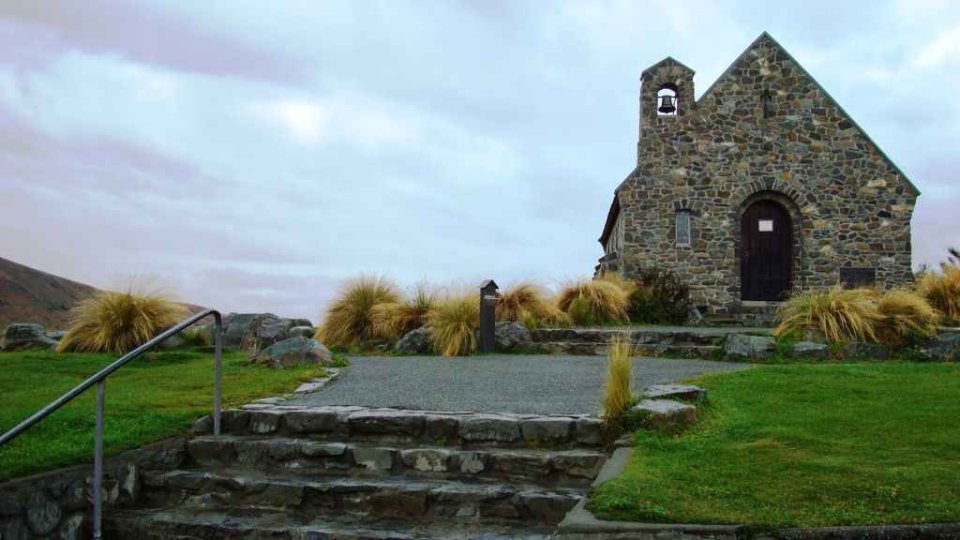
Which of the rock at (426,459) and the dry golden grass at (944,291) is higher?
the dry golden grass at (944,291)

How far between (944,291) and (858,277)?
21.7ft

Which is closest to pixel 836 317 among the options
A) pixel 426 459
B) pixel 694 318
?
pixel 694 318

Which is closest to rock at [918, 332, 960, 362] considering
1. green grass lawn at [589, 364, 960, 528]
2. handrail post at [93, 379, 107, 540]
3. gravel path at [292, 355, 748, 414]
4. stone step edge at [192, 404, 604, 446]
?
gravel path at [292, 355, 748, 414]

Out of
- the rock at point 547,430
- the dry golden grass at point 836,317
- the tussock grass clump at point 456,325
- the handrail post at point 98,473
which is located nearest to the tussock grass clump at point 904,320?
the dry golden grass at point 836,317

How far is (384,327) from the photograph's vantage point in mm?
13969

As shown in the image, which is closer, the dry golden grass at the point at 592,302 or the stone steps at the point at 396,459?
the stone steps at the point at 396,459

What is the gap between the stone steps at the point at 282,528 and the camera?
17.2 ft

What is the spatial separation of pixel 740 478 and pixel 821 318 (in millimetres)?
8043

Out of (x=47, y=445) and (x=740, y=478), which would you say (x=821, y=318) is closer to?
(x=740, y=478)

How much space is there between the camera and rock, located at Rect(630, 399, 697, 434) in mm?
6441

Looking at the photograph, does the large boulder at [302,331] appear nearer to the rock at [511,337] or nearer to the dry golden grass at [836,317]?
the rock at [511,337]

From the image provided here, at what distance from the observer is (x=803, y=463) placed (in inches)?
216

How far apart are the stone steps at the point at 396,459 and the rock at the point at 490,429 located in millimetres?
154

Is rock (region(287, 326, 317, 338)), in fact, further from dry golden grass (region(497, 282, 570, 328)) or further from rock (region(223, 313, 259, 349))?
dry golden grass (region(497, 282, 570, 328))
